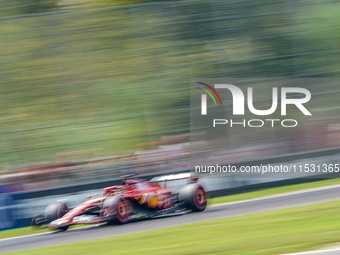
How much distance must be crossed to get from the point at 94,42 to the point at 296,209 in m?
5.23

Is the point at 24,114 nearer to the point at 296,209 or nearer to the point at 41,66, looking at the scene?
the point at 41,66

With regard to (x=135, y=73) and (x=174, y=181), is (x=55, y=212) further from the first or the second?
(x=135, y=73)

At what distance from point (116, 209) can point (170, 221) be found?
2.58ft

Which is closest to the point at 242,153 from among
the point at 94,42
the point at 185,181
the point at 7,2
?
the point at 185,181

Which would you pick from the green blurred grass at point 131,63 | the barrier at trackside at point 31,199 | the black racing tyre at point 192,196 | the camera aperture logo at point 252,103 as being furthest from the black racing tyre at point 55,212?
the camera aperture logo at point 252,103

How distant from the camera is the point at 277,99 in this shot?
393 inches

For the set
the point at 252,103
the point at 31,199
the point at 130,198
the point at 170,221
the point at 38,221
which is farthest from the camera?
the point at 252,103

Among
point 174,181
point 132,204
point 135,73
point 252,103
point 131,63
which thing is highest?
point 131,63

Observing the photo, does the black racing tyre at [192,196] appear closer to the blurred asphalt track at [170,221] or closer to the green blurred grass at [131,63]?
the blurred asphalt track at [170,221]

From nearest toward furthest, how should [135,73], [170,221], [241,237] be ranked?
1. [241,237]
2. [170,221]
3. [135,73]

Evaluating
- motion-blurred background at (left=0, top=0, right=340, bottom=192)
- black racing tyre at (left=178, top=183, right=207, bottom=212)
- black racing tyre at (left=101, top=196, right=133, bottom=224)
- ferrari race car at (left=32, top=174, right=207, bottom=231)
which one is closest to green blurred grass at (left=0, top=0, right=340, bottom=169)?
motion-blurred background at (left=0, top=0, right=340, bottom=192)

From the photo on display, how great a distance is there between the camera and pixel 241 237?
5.62 metres

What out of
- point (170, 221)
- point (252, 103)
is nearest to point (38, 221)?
point (170, 221)

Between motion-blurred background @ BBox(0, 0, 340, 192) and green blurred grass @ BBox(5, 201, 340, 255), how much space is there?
296 cm
